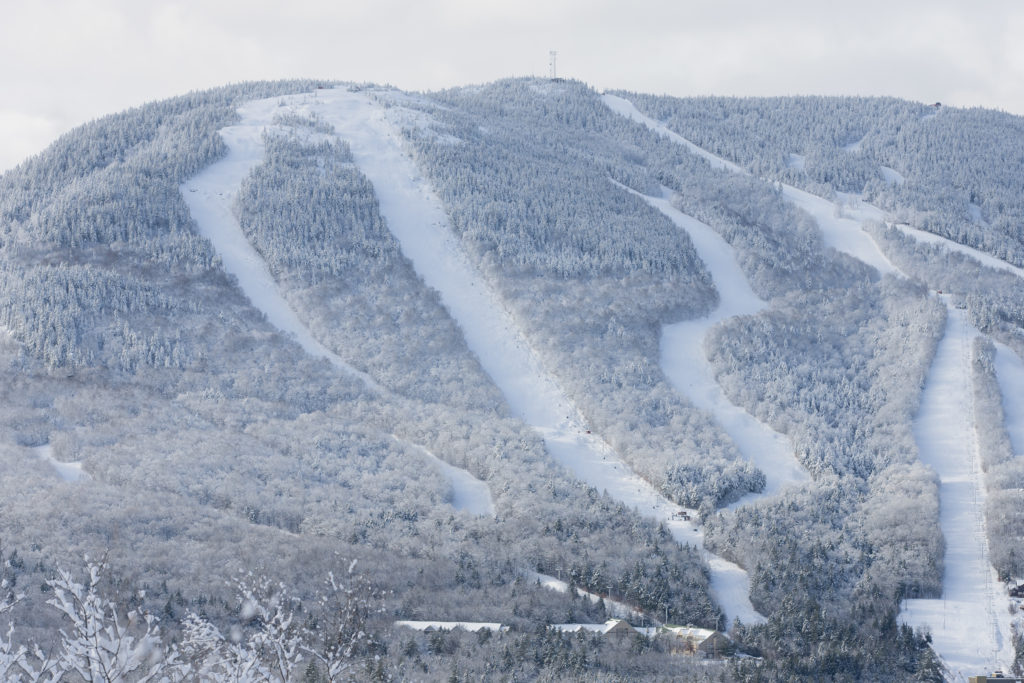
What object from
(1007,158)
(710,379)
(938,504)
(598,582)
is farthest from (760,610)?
(1007,158)

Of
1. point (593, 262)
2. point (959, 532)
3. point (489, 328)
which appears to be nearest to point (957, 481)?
point (959, 532)

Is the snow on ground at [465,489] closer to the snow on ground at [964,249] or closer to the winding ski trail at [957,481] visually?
the winding ski trail at [957,481]

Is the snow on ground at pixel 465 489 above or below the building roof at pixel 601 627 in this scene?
above

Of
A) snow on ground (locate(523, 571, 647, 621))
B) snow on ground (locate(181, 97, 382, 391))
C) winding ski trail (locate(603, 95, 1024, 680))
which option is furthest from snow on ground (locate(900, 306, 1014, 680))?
snow on ground (locate(181, 97, 382, 391))

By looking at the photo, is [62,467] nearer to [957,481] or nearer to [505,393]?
[505,393]

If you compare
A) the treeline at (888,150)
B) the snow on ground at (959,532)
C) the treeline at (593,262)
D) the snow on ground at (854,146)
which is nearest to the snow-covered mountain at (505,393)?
the snow on ground at (959,532)

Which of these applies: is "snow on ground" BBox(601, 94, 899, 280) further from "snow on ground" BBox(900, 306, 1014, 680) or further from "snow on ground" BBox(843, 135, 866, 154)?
"snow on ground" BBox(843, 135, 866, 154)
